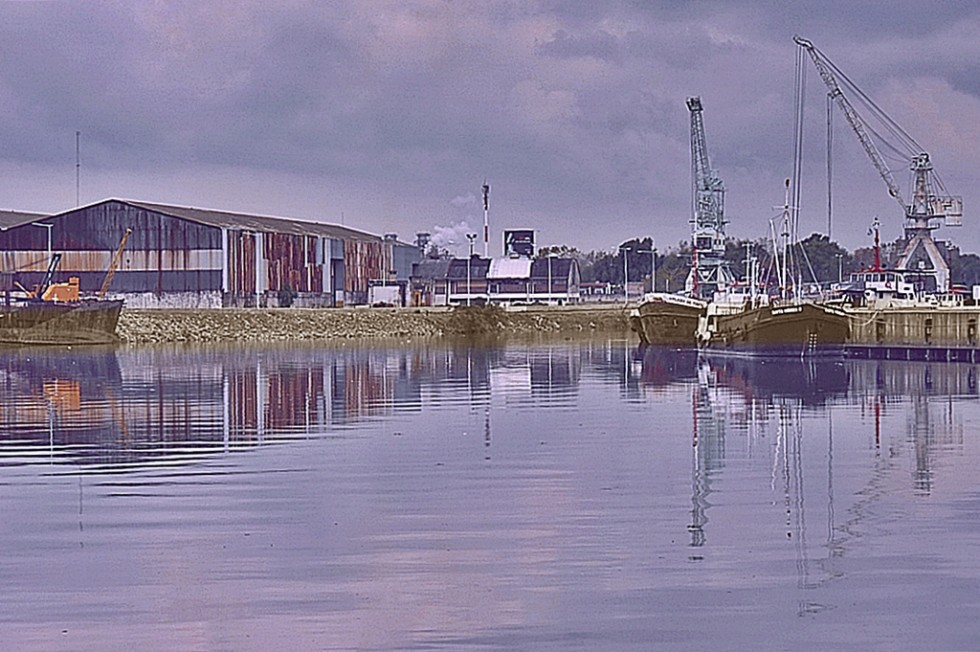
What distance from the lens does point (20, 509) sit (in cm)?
2211

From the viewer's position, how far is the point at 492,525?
65.1ft

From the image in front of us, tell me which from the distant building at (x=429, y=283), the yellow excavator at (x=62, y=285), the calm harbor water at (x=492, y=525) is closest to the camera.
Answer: the calm harbor water at (x=492, y=525)

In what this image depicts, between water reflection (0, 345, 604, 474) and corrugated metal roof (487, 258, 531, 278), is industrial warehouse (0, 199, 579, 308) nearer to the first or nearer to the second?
corrugated metal roof (487, 258, 531, 278)

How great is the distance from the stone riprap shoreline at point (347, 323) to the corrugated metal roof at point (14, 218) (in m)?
23.6

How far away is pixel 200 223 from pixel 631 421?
9479cm

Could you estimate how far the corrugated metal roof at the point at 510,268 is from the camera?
598 feet

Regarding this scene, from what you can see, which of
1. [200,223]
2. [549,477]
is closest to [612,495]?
[549,477]

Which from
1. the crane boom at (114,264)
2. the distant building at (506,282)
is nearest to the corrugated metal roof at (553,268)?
the distant building at (506,282)

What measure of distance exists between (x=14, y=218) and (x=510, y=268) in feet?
186

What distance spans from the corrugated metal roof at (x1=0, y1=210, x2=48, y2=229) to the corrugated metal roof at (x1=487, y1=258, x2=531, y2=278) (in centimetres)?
5147

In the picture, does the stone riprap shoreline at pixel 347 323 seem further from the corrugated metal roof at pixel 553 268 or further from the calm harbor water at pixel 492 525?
the calm harbor water at pixel 492 525

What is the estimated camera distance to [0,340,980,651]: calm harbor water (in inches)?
551

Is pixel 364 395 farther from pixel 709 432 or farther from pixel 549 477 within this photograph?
pixel 549 477

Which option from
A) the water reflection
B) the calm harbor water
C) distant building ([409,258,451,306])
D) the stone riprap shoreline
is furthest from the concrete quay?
distant building ([409,258,451,306])
